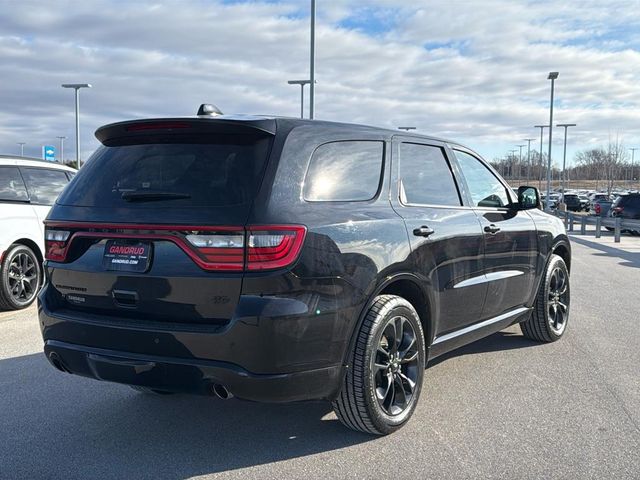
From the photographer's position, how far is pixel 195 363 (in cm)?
315

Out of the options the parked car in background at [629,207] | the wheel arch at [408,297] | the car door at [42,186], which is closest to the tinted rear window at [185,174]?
the wheel arch at [408,297]

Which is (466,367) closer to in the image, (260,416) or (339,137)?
(260,416)

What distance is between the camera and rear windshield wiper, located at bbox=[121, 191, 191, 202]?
3309mm

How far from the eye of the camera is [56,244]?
3.68 m

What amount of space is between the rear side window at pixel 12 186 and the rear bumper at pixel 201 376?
502 centimetres

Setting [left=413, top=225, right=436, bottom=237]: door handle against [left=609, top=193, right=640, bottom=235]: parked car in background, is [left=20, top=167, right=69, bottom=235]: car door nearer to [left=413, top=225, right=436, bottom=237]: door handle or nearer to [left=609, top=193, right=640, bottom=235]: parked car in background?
[left=413, top=225, right=436, bottom=237]: door handle

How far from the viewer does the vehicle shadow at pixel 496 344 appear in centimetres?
568

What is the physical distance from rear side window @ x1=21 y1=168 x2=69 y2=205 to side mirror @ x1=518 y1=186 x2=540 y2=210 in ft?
19.0

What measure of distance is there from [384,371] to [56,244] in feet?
6.73

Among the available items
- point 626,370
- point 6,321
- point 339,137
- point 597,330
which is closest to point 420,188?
point 339,137

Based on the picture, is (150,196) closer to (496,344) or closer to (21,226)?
(496,344)

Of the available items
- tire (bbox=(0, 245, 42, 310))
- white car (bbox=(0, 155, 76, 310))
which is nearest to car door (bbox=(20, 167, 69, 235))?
white car (bbox=(0, 155, 76, 310))

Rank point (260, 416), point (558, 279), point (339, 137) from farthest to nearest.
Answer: point (558, 279), point (260, 416), point (339, 137)

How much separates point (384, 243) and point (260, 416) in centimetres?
145
